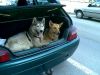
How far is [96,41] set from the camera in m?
6.77

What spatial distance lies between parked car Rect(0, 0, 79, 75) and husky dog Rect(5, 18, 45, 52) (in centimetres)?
27

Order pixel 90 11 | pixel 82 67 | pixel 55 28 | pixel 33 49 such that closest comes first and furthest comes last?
pixel 33 49 < pixel 55 28 < pixel 82 67 < pixel 90 11

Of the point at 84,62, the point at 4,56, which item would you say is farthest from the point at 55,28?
the point at 4,56

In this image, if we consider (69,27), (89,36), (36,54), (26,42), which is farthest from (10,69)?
(89,36)

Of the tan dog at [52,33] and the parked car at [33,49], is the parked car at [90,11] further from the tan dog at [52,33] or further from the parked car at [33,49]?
the tan dog at [52,33]

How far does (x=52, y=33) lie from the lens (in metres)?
4.17

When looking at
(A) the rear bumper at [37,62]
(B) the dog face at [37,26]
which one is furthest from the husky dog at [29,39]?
(A) the rear bumper at [37,62]

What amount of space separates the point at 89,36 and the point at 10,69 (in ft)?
16.7

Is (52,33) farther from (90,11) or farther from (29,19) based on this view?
(90,11)

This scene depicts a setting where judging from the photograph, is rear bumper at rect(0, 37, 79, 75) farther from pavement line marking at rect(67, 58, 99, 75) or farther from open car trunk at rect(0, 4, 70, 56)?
pavement line marking at rect(67, 58, 99, 75)

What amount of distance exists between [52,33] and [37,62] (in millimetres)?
1085

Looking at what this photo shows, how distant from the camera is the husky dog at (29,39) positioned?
3604 mm

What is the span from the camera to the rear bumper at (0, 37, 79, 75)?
2943mm

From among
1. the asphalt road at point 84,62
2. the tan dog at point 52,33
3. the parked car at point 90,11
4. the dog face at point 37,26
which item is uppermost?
the dog face at point 37,26
